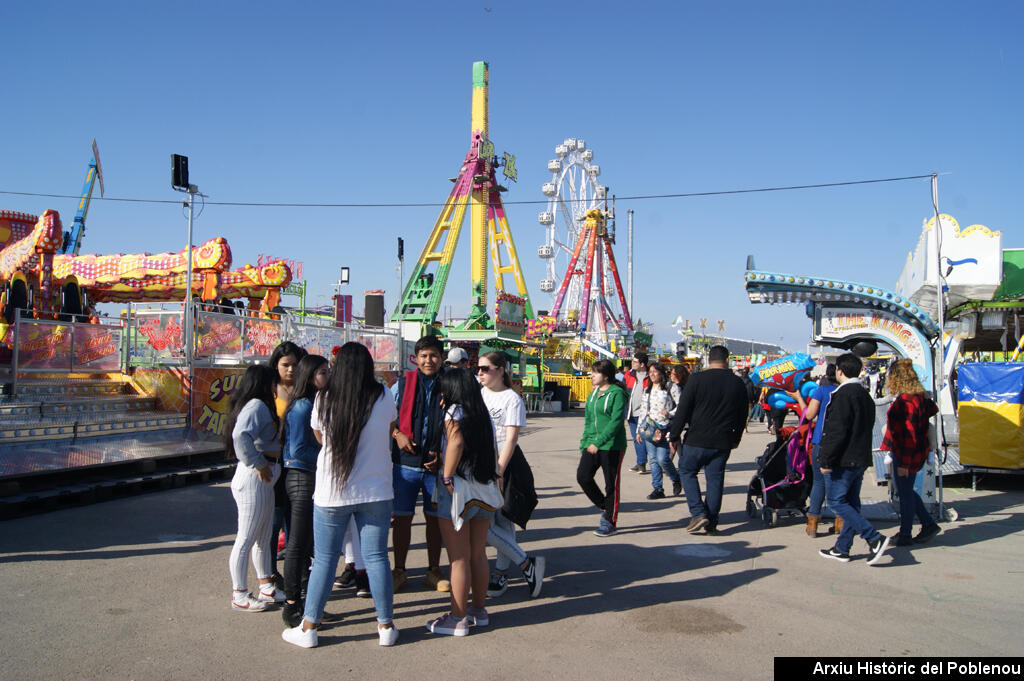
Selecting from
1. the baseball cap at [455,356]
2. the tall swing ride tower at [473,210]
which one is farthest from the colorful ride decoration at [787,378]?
the tall swing ride tower at [473,210]

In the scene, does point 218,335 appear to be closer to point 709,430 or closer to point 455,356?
point 455,356

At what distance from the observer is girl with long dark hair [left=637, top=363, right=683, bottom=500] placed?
8.44m

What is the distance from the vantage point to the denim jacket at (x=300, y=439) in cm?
403

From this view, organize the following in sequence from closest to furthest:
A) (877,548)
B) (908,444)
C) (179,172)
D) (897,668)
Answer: (897,668)
(877,548)
(908,444)
(179,172)

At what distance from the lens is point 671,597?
15.1ft

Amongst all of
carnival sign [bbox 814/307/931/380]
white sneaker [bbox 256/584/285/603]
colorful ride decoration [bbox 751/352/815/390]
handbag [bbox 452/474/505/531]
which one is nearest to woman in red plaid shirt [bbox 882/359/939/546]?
colorful ride decoration [bbox 751/352/815/390]

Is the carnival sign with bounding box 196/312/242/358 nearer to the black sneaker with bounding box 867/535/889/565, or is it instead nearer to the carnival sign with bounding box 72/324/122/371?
the carnival sign with bounding box 72/324/122/371

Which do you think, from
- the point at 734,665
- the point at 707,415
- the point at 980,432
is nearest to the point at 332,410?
the point at 734,665

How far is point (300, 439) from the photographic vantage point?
13.3 feet

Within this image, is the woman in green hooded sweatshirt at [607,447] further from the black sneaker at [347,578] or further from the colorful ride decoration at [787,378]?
the black sneaker at [347,578]

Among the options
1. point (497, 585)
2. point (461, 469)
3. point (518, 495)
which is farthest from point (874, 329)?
point (461, 469)

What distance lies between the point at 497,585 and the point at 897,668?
7.82ft

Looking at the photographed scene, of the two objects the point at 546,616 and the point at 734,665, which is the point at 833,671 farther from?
the point at 546,616

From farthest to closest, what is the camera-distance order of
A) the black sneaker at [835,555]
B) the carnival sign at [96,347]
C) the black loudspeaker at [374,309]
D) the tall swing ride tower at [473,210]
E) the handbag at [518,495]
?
the tall swing ride tower at [473,210]
the black loudspeaker at [374,309]
the carnival sign at [96,347]
the black sneaker at [835,555]
the handbag at [518,495]
